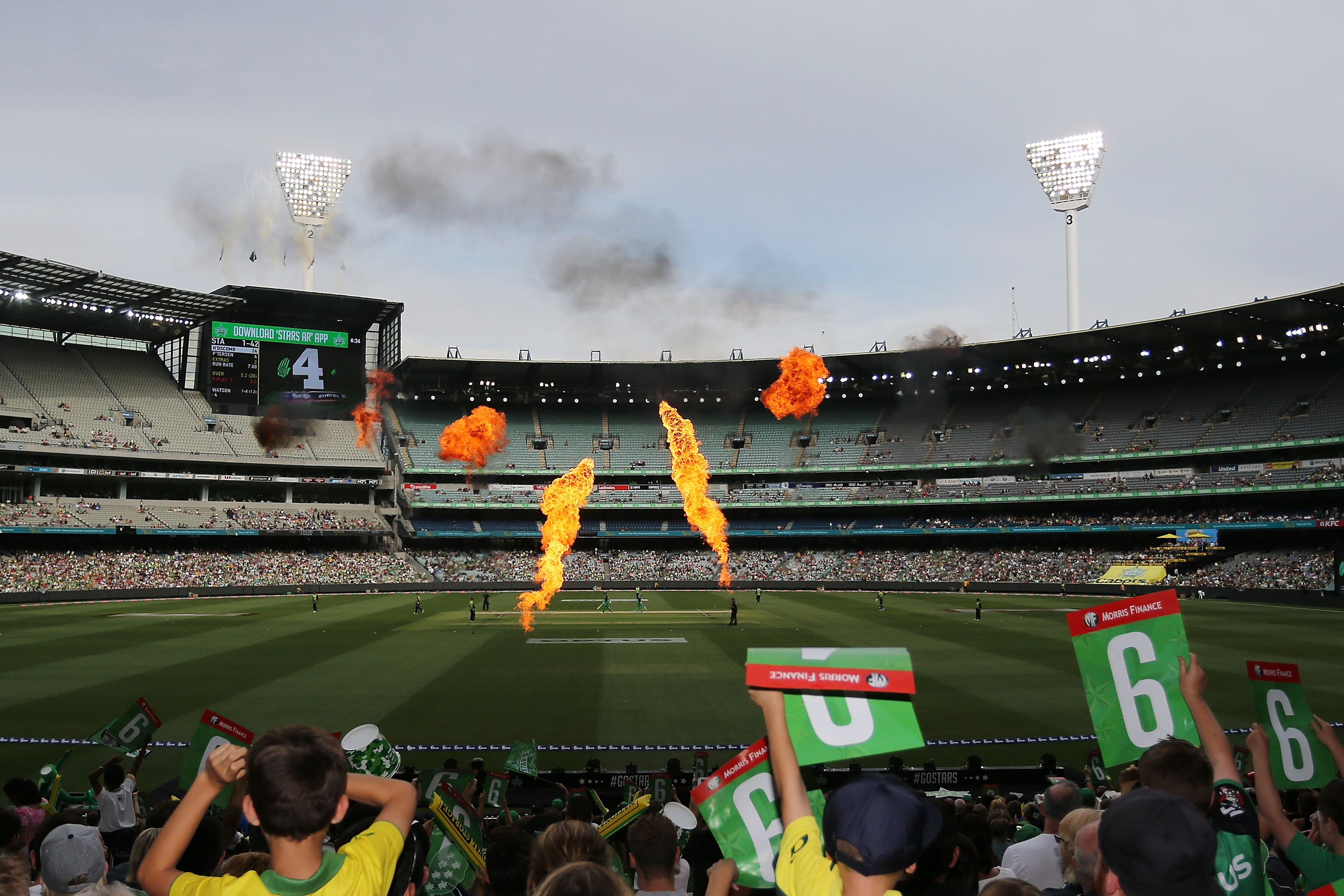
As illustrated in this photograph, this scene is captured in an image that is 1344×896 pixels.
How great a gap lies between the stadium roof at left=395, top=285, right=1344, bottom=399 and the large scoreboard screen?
5.69 meters

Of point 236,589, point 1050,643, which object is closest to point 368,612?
point 236,589

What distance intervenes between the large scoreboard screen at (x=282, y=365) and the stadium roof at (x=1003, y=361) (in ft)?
18.7

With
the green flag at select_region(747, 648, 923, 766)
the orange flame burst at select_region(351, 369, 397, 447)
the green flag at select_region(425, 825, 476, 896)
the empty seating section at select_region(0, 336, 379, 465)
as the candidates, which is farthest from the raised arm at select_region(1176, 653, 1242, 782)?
the orange flame burst at select_region(351, 369, 397, 447)

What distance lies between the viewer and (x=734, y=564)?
264ft

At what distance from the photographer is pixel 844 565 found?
259 ft

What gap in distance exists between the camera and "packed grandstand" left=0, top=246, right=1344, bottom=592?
67.0 metres

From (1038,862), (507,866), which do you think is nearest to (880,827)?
(507,866)

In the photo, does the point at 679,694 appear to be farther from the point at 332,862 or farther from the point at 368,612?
the point at 368,612

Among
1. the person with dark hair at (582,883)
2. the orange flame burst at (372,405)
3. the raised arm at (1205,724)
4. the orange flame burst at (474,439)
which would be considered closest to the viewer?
the person with dark hair at (582,883)

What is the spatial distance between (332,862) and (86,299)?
8314cm

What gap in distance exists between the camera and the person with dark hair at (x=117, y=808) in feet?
32.7

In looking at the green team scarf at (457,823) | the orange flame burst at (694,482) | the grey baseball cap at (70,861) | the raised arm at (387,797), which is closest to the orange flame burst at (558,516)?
the orange flame burst at (694,482)

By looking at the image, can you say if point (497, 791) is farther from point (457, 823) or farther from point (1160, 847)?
point (1160, 847)

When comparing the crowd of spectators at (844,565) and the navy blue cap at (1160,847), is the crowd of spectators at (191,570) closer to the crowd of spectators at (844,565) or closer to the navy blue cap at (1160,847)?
the crowd of spectators at (844,565)
